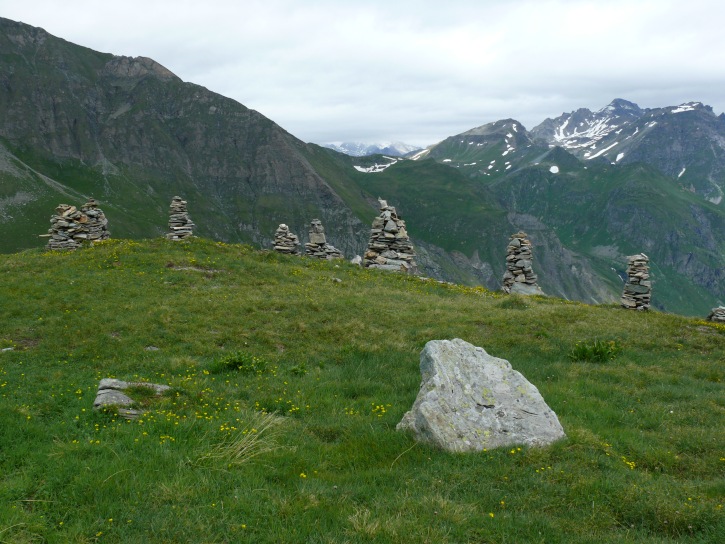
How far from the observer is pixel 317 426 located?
38.5 feet

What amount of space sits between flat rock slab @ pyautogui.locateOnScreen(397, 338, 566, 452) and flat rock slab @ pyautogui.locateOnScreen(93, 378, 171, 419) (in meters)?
6.09

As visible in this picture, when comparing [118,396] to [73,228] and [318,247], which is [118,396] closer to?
[318,247]

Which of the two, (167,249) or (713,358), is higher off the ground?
(167,249)

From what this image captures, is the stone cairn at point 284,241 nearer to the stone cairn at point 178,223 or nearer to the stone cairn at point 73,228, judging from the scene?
the stone cairn at point 178,223

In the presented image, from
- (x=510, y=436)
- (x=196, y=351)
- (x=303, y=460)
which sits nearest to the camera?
(x=303, y=460)

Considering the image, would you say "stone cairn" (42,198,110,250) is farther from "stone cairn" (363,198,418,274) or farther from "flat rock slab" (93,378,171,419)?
"flat rock slab" (93,378,171,419)

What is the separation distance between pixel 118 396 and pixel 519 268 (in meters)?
39.8

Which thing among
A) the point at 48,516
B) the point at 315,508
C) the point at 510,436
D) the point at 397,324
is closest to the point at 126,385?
the point at 48,516

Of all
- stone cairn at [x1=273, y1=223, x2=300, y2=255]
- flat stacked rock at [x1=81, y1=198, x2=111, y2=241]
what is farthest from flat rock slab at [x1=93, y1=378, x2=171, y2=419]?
flat stacked rock at [x1=81, y1=198, x2=111, y2=241]

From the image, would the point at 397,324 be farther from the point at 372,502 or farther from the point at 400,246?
the point at 400,246

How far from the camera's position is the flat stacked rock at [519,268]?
4538 cm

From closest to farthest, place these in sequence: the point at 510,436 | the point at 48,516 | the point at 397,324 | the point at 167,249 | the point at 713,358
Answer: the point at 48,516 < the point at 510,436 < the point at 713,358 < the point at 397,324 < the point at 167,249

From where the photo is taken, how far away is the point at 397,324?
2198cm

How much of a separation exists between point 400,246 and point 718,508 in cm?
3477
